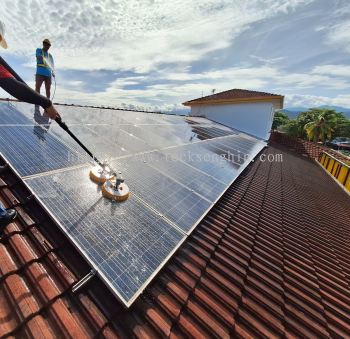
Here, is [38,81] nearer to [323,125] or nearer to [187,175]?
[187,175]

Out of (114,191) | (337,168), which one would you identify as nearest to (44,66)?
(114,191)

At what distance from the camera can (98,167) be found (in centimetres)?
366

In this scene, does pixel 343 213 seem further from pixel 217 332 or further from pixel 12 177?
pixel 12 177

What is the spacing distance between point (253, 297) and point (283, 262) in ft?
3.97

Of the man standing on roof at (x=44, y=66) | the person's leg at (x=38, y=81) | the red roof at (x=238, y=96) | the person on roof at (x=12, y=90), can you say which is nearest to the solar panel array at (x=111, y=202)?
the person on roof at (x=12, y=90)

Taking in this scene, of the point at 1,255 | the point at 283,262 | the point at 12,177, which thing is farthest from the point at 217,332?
the point at 12,177

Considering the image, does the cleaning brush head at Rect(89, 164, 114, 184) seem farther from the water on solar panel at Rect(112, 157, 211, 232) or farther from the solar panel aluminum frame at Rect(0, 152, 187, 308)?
the solar panel aluminum frame at Rect(0, 152, 187, 308)

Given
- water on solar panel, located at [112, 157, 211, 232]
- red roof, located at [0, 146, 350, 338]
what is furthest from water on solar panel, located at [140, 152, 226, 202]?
red roof, located at [0, 146, 350, 338]

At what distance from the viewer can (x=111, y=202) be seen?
10.3ft

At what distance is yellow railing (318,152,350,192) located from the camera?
12405 mm

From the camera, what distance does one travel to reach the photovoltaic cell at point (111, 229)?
2.31 metres

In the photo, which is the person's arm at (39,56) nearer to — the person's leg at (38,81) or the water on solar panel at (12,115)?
the person's leg at (38,81)

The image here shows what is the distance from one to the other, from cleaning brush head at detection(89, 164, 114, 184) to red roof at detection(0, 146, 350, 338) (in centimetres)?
86

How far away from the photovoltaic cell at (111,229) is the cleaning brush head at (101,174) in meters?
0.12
